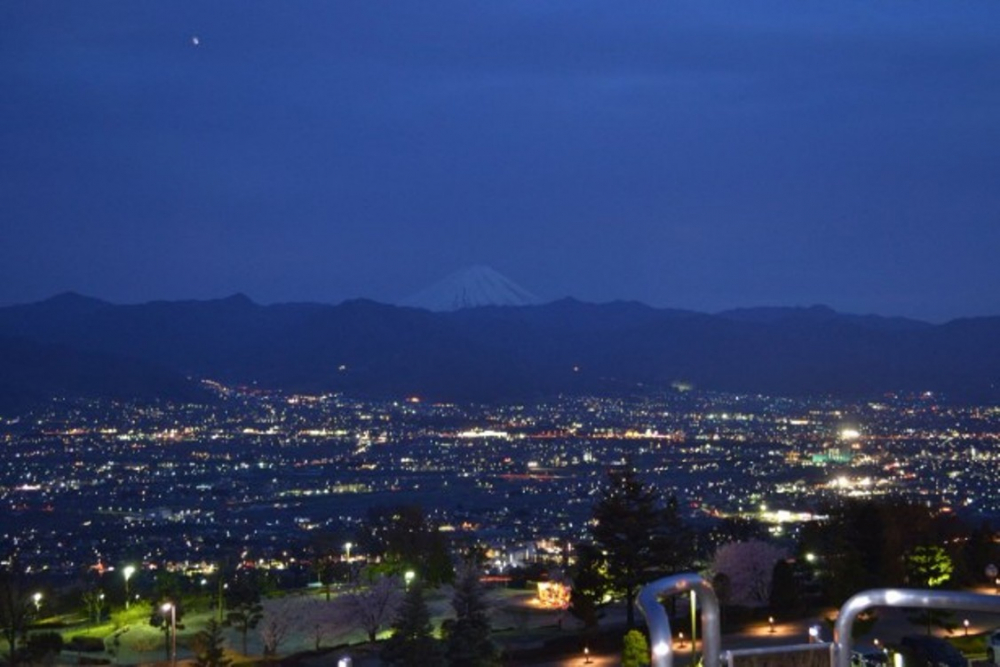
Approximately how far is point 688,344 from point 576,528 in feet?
290

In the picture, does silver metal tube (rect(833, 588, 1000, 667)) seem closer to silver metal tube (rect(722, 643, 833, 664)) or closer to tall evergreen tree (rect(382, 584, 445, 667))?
silver metal tube (rect(722, 643, 833, 664))

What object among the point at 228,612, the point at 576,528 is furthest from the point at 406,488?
the point at 228,612

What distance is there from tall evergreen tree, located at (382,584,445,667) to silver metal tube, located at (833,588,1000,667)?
12970 millimetres

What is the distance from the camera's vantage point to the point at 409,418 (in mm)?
92500

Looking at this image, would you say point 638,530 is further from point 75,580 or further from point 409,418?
point 409,418

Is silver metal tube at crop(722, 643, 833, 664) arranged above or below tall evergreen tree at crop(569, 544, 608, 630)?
above

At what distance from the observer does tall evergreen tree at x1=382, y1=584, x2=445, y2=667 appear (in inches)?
671

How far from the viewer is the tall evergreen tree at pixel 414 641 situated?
671 inches

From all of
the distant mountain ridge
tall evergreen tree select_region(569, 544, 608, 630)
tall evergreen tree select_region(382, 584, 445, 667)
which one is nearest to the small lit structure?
tall evergreen tree select_region(569, 544, 608, 630)

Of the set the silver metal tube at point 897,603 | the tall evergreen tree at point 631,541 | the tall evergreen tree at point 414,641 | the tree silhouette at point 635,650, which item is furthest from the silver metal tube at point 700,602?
the tall evergreen tree at point 631,541

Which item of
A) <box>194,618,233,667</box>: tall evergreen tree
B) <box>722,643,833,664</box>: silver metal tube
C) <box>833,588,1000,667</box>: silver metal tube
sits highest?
<box>833,588,1000,667</box>: silver metal tube

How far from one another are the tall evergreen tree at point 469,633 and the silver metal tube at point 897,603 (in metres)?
13.2

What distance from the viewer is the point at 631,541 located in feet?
75.3

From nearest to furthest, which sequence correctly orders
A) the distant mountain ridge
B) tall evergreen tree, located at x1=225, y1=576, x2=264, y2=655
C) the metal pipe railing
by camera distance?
the metal pipe railing, tall evergreen tree, located at x1=225, y1=576, x2=264, y2=655, the distant mountain ridge
